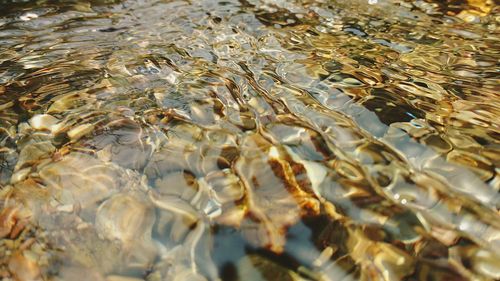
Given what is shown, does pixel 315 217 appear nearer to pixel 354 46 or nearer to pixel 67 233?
pixel 67 233

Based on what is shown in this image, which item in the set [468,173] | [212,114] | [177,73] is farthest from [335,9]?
[468,173]

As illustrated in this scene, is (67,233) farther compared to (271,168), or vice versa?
(271,168)

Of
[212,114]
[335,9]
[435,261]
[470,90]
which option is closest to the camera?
[435,261]

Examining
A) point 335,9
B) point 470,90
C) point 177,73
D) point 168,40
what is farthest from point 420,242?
point 335,9

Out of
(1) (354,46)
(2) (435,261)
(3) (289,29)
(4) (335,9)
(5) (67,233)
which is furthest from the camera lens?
(4) (335,9)

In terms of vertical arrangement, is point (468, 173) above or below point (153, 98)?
above

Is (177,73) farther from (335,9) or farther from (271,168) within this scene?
Answer: (335,9)

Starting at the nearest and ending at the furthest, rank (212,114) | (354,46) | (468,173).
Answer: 1. (468,173)
2. (212,114)
3. (354,46)
